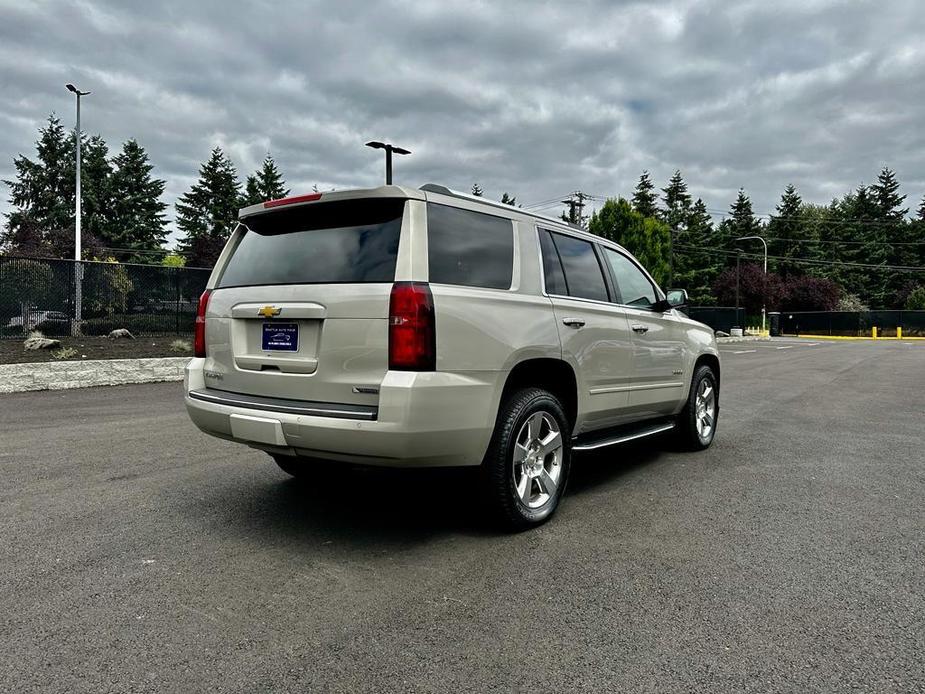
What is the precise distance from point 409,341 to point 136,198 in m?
61.0

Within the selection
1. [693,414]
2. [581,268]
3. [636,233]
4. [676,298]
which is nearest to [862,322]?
[636,233]

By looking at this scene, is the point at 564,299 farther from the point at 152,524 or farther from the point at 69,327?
the point at 69,327

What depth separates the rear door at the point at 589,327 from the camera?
14.3ft

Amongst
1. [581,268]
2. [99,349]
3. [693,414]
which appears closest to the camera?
[581,268]

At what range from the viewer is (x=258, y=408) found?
3.67m

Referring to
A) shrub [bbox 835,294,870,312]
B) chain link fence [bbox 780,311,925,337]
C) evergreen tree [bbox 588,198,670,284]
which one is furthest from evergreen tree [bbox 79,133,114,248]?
shrub [bbox 835,294,870,312]

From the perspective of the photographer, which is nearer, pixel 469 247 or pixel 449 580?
pixel 449 580

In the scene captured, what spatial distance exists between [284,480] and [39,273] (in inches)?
377

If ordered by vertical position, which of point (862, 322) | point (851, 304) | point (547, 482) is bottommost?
point (547, 482)

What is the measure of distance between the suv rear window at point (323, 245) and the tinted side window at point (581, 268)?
4.98 feet

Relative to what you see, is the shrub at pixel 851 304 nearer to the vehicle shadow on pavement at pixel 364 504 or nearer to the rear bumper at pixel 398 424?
the vehicle shadow on pavement at pixel 364 504

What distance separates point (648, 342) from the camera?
5344mm

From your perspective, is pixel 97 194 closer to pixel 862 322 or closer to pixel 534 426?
pixel 534 426

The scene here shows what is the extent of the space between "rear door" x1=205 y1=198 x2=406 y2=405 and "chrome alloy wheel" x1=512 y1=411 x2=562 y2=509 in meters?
1.08
